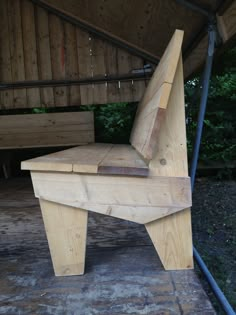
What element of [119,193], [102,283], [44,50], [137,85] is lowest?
[102,283]

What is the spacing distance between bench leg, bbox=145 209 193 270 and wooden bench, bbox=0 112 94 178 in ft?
10.8

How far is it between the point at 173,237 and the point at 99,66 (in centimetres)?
302

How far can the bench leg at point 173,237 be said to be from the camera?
5.18ft

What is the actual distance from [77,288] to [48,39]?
11.1 feet

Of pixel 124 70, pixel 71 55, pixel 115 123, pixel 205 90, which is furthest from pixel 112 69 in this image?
pixel 205 90

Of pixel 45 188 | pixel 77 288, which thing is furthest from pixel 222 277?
pixel 45 188

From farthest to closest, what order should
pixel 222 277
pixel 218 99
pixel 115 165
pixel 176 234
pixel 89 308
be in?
pixel 218 99, pixel 222 277, pixel 176 234, pixel 115 165, pixel 89 308

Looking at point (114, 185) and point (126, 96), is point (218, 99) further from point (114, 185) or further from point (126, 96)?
point (114, 185)

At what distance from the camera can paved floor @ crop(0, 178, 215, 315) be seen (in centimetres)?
134

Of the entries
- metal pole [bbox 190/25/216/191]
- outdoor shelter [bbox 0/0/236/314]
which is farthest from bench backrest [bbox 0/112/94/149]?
metal pole [bbox 190/25/216/191]

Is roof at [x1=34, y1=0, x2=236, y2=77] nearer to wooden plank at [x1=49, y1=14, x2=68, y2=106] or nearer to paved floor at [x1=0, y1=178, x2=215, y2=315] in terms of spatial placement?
wooden plank at [x1=49, y1=14, x2=68, y2=106]

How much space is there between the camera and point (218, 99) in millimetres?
6000

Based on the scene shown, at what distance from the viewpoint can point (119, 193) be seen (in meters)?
1.52

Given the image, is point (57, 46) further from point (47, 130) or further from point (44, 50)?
point (47, 130)
